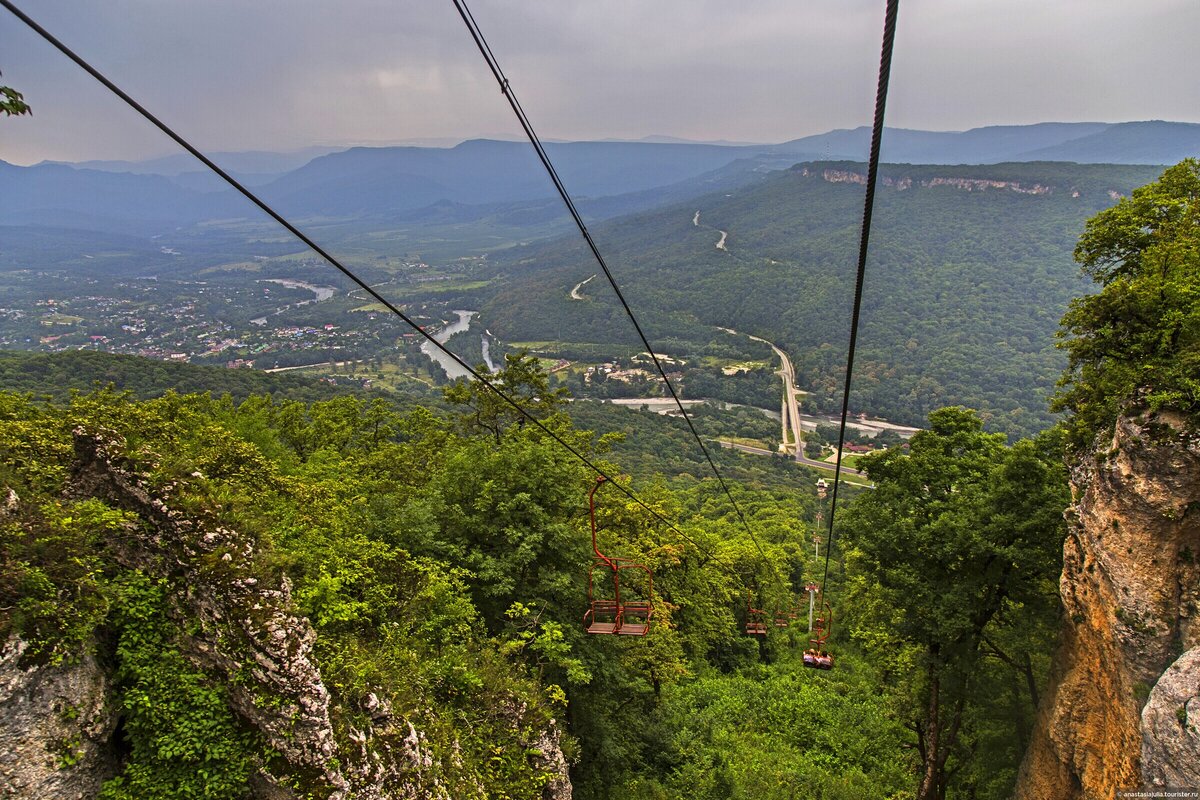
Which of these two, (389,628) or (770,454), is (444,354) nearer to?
(770,454)

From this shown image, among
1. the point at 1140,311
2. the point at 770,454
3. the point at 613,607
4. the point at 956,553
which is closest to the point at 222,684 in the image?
the point at 613,607

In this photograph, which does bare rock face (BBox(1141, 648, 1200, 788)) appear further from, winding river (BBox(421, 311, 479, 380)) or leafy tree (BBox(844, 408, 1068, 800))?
winding river (BBox(421, 311, 479, 380))

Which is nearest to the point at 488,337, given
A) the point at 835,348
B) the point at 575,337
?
the point at 575,337

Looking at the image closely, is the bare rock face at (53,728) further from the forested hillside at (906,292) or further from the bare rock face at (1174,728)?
the forested hillside at (906,292)

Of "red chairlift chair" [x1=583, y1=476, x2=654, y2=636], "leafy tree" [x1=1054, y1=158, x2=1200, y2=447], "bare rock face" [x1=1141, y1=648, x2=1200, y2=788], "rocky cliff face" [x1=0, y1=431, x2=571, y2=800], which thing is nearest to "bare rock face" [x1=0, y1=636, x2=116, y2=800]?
"rocky cliff face" [x1=0, y1=431, x2=571, y2=800]

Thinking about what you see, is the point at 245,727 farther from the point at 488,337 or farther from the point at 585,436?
the point at 488,337
